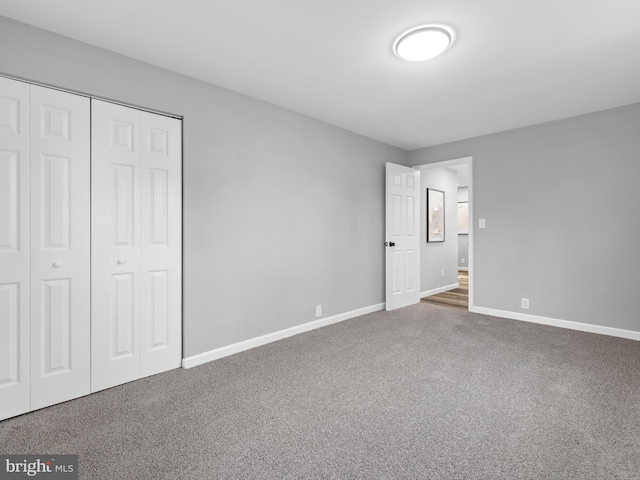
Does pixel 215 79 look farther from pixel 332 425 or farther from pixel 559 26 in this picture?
pixel 332 425

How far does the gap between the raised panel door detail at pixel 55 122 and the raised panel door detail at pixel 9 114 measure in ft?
0.38

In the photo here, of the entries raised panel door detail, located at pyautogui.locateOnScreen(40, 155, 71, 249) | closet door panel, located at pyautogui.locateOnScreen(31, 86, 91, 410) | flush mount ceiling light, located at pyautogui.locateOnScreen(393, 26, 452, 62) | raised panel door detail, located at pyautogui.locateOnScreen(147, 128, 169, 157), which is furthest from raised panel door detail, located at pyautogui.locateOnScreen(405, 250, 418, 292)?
raised panel door detail, located at pyautogui.locateOnScreen(40, 155, 71, 249)

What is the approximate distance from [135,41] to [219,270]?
6.04 feet

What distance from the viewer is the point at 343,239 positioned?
13.4ft

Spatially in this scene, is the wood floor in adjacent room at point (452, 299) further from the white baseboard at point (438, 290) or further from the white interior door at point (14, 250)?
the white interior door at point (14, 250)

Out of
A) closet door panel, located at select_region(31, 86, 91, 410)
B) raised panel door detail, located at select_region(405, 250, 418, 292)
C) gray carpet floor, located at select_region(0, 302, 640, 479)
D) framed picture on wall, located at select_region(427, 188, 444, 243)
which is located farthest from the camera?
framed picture on wall, located at select_region(427, 188, 444, 243)

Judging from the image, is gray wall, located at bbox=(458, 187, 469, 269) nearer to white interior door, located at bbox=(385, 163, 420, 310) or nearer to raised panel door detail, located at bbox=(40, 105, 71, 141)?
white interior door, located at bbox=(385, 163, 420, 310)

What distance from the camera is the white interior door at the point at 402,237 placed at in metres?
4.56

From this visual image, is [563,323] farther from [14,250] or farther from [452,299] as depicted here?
[14,250]

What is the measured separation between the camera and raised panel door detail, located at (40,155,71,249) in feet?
6.77

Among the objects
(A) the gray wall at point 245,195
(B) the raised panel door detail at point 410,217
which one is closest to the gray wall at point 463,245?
(B) the raised panel door detail at point 410,217

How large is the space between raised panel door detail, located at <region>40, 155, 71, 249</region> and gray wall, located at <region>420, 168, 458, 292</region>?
4.84m

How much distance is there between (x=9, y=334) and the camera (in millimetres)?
1949

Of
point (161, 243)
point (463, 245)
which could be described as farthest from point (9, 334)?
point (463, 245)
